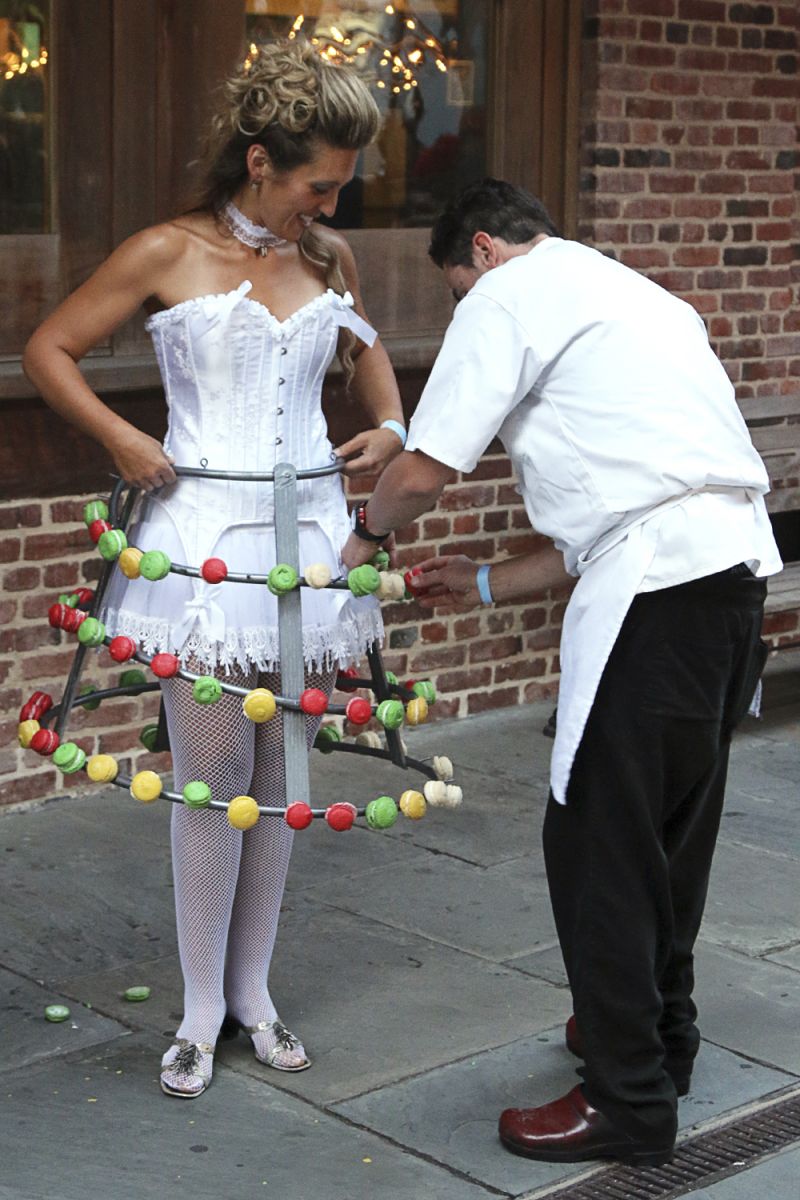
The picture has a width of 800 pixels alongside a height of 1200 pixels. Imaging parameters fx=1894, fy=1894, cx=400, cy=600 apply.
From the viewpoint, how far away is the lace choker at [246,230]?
3902mm

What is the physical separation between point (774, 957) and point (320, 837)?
1515 millimetres

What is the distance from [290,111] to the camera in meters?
3.69

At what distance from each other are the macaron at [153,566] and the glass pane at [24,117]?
241 cm

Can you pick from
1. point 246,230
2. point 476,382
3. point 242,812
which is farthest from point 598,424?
point 242,812

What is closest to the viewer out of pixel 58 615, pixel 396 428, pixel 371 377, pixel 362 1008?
pixel 58 615

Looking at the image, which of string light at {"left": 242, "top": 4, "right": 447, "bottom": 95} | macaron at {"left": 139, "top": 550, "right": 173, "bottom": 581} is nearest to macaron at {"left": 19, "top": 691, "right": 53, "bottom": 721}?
macaron at {"left": 139, "top": 550, "right": 173, "bottom": 581}

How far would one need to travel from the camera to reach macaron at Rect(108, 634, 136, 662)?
374 centimetres

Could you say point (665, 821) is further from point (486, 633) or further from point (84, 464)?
point (486, 633)

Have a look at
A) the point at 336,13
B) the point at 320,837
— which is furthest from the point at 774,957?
the point at 336,13

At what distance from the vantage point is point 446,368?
11.8 ft

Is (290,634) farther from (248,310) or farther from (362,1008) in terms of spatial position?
(362,1008)

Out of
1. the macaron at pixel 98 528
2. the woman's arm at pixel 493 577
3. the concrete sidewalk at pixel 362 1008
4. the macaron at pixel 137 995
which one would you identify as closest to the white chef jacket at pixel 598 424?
the woman's arm at pixel 493 577

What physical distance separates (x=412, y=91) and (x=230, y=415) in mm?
3248

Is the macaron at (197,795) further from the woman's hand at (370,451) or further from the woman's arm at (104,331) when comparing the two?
the woman's hand at (370,451)
